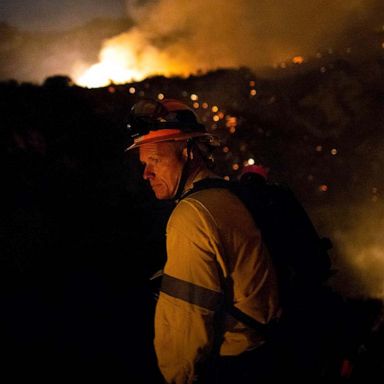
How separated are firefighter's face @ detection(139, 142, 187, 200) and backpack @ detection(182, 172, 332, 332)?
147mm

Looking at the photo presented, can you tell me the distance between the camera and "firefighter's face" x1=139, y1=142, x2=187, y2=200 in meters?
2.01

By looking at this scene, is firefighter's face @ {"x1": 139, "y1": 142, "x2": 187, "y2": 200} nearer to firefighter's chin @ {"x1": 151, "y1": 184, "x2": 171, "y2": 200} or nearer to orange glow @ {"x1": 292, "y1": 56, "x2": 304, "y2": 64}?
firefighter's chin @ {"x1": 151, "y1": 184, "x2": 171, "y2": 200}

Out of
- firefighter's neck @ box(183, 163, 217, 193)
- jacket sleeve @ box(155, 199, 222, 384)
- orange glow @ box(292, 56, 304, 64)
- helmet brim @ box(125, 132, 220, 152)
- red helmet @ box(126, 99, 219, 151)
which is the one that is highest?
orange glow @ box(292, 56, 304, 64)

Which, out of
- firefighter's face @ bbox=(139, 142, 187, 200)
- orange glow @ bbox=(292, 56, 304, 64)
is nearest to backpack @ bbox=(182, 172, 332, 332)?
firefighter's face @ bbox=(139, 142, 187, 200)

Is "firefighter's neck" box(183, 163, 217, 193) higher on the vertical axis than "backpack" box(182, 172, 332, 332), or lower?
higher

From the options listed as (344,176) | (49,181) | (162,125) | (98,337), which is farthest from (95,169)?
(344,176)

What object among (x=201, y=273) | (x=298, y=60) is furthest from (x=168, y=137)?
(x=298, y=60)

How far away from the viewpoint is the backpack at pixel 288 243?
190 centimetres

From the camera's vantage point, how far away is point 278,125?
49.7ft

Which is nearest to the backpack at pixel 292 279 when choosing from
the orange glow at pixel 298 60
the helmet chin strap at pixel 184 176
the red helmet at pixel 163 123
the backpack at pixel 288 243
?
the backpack at pixel 288 243

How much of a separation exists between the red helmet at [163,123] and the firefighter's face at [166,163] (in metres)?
0.05

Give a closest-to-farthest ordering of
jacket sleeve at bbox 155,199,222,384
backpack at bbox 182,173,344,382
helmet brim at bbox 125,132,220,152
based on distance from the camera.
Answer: jacket sleeve at bbox 155,199,222,384
backpack at bbox 182,173,344,382
helmet brim at bbox 125,132,220,152

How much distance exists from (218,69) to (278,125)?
3.87m

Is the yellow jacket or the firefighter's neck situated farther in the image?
the firefighter's neck
